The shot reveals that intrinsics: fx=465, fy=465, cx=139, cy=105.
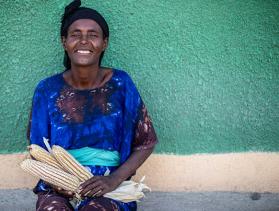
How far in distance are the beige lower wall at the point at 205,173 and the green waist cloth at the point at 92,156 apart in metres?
0.71

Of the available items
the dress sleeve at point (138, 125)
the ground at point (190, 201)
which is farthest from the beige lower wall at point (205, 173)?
the dress sleeve at point (138, 125)

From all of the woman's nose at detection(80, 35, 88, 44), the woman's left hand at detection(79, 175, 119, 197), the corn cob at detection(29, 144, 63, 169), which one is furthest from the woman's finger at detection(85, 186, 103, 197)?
the woman's nose at detection(80, 35, 88, 44)

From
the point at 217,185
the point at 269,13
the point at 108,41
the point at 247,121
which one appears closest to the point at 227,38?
the point at 269,13

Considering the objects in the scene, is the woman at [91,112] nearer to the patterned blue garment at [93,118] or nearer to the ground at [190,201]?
the patterned blue garment at [93,118]

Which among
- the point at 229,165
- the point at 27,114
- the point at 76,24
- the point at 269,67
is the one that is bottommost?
the point at 229,165

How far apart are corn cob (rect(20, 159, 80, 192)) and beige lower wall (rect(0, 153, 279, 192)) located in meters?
0.97

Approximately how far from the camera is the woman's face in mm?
3088

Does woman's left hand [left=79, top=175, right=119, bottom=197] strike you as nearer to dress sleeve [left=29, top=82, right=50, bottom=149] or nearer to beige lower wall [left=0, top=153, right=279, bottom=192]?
dress sleeve [left=29, top=82, right=50, bottom=149]

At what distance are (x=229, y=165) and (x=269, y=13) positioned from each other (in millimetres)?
1252

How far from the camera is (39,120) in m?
3.16

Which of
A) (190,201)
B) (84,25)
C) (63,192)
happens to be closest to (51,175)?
(63,192)

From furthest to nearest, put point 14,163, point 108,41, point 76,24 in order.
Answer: point 14,163
point 108,41
point 76,24

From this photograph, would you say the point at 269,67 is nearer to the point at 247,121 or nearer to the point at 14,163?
the point at 247,121

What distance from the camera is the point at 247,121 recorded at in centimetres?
378
